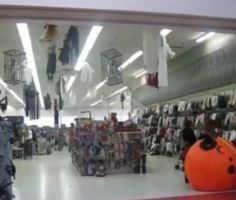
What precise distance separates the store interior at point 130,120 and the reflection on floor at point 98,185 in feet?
0.07

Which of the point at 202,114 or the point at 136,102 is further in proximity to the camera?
the point at 136,102

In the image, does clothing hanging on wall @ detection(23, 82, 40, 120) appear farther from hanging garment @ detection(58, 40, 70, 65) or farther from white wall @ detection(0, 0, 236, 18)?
white wall @ detection(0, 0, 236, 18)

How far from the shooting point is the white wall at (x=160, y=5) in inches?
151

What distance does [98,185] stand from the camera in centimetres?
900

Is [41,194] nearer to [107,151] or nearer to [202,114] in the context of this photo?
[107,151]

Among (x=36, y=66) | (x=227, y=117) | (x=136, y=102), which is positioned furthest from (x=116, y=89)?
(x=227, y=117)

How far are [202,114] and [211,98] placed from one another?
35.9 inches

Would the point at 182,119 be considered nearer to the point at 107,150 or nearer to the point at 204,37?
the point at 204,37

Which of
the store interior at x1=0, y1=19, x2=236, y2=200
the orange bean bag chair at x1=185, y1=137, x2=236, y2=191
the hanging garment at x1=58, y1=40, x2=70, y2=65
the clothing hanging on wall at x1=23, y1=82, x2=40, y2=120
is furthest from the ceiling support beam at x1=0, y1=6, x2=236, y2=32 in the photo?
the clothing hanging on wall at x1=23, y1=82, x2=40, y2=120

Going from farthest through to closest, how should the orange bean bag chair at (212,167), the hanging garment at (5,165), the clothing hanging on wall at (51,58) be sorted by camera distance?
the clothing hanging on wall at (51,58) < the orange bean bag chair at (212,167) < the hanging garment at (5,165)

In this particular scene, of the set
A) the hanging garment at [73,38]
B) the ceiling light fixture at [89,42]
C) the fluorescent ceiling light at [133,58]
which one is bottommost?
the hanging garment at [73,38]

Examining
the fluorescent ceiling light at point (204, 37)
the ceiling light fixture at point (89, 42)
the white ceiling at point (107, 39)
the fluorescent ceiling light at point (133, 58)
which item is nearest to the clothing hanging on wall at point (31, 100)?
the white ceiling at point (107, 39)

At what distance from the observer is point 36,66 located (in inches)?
637

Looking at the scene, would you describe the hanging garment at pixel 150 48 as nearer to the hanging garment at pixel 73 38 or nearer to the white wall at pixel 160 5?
the hanging garment at pixel 73 38
